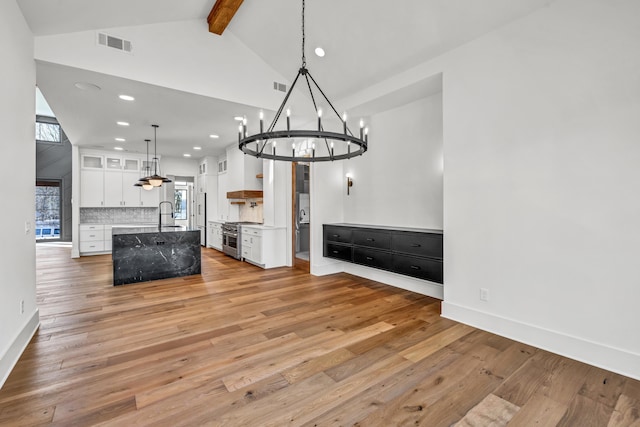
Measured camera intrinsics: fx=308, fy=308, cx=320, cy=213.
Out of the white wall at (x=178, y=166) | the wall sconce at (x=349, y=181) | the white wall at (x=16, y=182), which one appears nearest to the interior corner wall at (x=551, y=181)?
the wall sconce at (x=349, y=181)

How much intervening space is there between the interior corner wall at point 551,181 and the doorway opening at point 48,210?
12.3 meters

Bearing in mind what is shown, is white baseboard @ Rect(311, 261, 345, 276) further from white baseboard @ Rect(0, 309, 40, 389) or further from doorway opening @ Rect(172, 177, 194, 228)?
doorway opening @ Rect(172, 177, 194, 228)

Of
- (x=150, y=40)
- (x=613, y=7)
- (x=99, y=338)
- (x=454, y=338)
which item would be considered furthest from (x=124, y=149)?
(x=613, y=7)

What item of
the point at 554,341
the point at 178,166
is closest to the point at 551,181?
the point at 554,341

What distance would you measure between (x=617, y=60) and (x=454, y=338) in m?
2.65

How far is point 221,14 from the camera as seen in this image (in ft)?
12.7

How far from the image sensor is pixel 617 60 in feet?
7.82

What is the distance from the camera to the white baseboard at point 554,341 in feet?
7.72

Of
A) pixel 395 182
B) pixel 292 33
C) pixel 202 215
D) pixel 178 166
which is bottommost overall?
pixel 202 215

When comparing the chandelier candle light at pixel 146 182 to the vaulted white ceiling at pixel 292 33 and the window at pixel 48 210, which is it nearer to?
the vaulted white ceiling at pixel 292 33

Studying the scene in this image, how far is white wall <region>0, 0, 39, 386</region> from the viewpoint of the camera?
7.86 feet

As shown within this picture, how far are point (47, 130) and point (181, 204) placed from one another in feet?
15.4

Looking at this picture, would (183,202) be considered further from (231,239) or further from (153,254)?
(153,254)

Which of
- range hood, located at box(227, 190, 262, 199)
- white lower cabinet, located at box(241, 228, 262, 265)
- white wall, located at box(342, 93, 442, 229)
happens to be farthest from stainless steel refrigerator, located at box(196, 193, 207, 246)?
white wall, located at box(342, 93, 442, 229)
